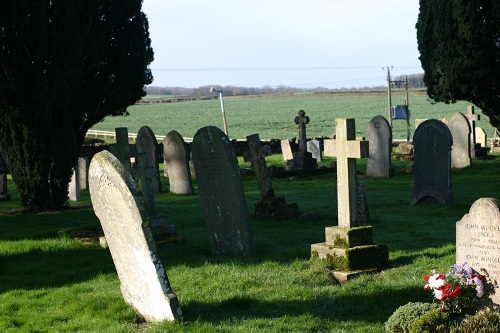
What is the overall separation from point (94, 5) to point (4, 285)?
8.59 m

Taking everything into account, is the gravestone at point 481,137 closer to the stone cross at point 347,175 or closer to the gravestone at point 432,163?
the gravestone at point 432,163

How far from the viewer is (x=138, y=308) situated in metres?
9.12

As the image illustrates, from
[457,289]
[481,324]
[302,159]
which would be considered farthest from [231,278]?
[302,159]

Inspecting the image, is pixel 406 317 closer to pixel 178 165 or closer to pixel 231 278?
pixel 231 278

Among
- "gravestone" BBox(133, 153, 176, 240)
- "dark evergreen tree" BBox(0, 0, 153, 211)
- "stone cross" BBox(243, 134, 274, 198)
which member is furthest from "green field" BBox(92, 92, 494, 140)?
"gravestone" BBox(133, 153, 176, 240)

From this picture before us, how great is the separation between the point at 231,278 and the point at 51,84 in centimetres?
860

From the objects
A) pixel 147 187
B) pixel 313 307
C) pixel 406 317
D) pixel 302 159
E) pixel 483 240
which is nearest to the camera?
pixel 406 317

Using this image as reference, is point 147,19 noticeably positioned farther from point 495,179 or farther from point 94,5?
point 495,179

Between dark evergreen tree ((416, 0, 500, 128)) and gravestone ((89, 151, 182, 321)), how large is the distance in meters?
14.7

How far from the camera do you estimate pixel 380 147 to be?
23.1 metres

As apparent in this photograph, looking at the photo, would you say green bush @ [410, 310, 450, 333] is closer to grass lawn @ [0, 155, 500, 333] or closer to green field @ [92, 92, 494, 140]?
grass lawn @ [0, 155, 500, 333]

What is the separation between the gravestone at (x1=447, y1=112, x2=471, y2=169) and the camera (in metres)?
24.6

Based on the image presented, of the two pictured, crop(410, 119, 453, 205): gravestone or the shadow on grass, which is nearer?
the shadow on grass

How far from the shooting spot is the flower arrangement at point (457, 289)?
832 centimetres
